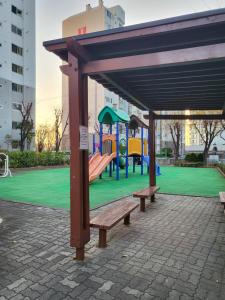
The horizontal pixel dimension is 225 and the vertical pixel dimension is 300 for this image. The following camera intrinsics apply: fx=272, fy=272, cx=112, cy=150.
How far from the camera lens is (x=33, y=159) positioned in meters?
19.4

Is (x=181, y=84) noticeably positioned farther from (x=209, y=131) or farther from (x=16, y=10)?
(x=16, y=10)

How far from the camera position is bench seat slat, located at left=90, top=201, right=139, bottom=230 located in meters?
4.18

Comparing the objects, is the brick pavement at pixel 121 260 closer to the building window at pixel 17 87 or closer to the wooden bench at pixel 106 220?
the wooden bench at pixel 106 220

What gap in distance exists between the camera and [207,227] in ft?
17.6

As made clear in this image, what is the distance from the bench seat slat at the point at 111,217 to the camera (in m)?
4.18

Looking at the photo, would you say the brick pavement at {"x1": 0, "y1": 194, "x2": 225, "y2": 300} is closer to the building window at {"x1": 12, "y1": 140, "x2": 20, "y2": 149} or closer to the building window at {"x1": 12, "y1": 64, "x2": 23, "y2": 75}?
the building window at {"x1": 12, "y1": 140, "x2": 20, "y2": 149}

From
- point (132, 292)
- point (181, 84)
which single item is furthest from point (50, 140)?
point (132, 292)

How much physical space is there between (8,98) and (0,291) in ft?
103

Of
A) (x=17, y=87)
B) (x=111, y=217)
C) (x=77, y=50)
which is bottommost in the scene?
(x=111, y=217)

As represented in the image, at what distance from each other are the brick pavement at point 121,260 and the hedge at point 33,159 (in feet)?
40.9

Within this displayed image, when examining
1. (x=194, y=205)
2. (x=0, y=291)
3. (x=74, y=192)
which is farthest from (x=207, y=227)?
(x=0, y=291)

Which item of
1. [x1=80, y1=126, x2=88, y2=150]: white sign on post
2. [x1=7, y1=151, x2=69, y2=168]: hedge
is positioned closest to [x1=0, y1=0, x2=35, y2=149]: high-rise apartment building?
[x1=7, y1=151, x2=69, y2=168]: hedge

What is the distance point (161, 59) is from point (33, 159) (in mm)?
17249

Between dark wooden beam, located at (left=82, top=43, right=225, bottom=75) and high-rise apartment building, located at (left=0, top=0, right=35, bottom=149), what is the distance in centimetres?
2855
